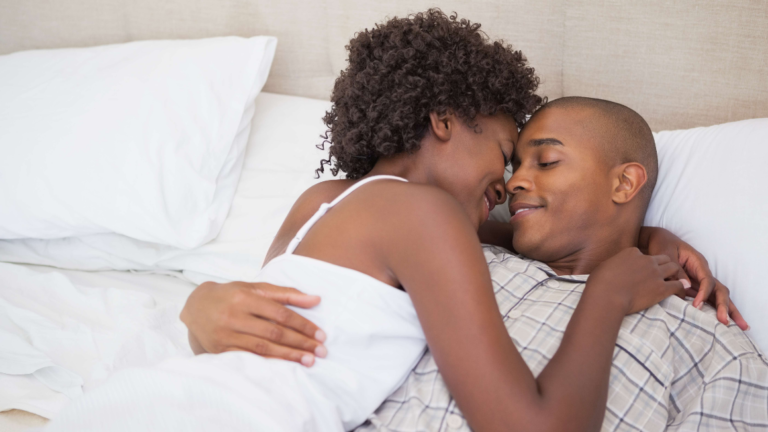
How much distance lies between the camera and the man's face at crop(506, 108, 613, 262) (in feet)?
4.31

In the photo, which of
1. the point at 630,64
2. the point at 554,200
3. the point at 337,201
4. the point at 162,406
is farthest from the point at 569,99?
the point at 162,406

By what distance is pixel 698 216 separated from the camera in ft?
4.39

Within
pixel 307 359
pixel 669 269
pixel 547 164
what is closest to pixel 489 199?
pixel 547 164

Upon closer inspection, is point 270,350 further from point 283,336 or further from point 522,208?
point 522,208

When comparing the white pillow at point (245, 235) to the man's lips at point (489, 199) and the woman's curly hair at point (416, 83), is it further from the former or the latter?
the man's lips at point (489, 199)

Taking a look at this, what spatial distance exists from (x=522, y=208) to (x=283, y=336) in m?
0.68

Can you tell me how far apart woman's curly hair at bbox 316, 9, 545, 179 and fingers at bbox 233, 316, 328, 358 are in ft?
1.50

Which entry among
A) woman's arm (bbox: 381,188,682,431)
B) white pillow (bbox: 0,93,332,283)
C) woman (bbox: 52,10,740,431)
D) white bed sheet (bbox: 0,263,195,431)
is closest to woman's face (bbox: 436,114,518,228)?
woman (bbox: 52,10,740,431)

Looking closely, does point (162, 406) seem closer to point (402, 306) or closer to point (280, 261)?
point (280, 261)

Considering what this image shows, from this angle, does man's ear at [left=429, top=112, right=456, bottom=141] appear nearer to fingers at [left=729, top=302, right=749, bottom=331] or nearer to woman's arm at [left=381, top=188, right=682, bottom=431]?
woman's arm at [left=381, top=188, right=682, bottom=431]

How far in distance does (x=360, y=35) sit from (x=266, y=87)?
3.15 ft

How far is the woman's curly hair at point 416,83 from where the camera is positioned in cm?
122

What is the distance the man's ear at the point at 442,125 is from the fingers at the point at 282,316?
49cm

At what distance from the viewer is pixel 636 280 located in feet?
3.70
